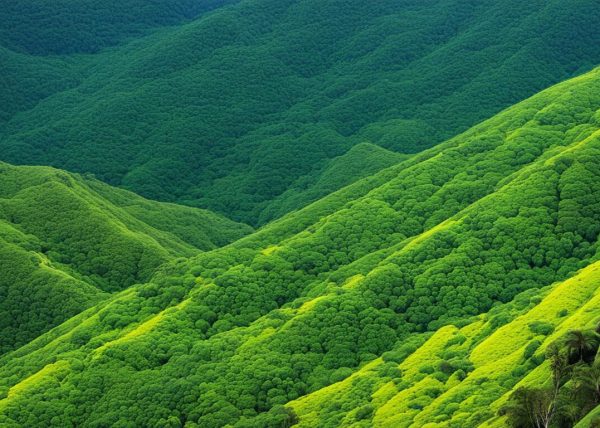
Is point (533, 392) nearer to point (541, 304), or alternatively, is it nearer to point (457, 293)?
point (541, 304)

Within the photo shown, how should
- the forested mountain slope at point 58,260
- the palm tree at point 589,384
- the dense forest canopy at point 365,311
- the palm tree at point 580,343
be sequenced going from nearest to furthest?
1. the palm tree at point 589,384
2. the palm tree at point 580,343
3. the dense forest canopy at point 365,311
4. the forested mountain slope at point 58,260

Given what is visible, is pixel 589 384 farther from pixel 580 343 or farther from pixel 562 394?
pixel 580 343

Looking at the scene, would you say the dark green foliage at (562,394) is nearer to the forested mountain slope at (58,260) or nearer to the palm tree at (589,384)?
the palm tree at (589,384)

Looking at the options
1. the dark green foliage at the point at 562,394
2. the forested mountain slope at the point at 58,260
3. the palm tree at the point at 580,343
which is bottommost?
the dark green foliage at the point at 562,394

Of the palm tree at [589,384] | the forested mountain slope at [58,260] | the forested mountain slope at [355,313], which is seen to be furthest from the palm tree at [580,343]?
the forested mountain slope at [58,260]

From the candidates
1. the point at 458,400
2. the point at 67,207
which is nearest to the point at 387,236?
the point at 458,400
